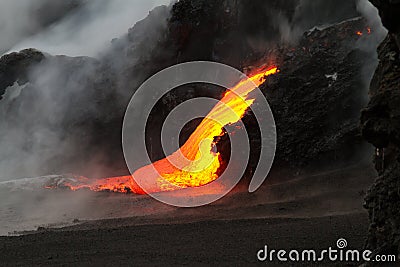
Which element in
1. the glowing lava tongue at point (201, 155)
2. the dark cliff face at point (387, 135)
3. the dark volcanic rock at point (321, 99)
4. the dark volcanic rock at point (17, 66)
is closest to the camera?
the dark cliff face at point (387, 135)

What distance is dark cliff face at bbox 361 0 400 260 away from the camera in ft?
34.5

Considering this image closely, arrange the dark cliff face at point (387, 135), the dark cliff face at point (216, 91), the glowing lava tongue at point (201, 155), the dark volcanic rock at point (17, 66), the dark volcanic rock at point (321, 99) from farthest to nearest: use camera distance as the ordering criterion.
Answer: the dark volcanic rock at point (17, 66)
the glowing lava tongue at point (201, 155)
the dark cliff face at point (216, 91)
the dark volcanic rock at point (321, 99)
the dark cliff face at point (387, 135)

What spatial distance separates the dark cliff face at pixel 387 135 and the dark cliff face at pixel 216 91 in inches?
547

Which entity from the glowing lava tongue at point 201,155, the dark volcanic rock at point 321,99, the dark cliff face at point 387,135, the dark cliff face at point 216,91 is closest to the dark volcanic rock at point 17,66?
the dark cliff face at point 216,91

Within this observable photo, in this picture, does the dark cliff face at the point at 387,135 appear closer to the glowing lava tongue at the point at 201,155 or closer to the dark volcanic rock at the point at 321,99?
the dark volcanic rock at the point at 321,99

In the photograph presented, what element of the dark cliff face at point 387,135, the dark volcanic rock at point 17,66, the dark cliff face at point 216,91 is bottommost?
the dark cliff face at point 387,135

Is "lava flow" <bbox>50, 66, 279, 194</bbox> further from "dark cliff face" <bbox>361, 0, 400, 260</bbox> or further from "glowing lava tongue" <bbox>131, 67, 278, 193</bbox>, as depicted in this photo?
"dark cliff face" <bbox>361, 0, 400, 260</bbox>

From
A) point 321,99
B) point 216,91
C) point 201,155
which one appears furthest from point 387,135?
point 216,91

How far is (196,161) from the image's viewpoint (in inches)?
1128

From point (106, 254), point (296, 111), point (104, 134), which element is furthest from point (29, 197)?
point (106, 254)

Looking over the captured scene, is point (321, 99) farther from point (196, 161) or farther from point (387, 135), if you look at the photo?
point (387, 135)

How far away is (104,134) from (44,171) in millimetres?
4998

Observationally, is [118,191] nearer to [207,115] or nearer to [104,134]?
[207,115]

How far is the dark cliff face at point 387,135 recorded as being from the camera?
10516mm
